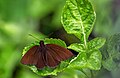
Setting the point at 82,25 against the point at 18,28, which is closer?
the point at 82,25

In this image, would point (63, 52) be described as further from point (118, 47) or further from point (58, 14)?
point (58, 14)

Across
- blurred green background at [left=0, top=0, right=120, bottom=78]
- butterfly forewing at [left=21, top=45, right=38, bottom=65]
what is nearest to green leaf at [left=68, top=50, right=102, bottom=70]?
butterfly forewing at [left=21, top=45, right=38, bottom=65]

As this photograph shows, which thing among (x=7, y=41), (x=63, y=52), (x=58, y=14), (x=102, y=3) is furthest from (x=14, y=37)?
(x=63, y=52)

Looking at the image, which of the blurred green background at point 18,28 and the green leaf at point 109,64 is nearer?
the green leaf at point 109,64

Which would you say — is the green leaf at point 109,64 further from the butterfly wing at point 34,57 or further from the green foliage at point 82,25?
the butterfly wing at point 34,57

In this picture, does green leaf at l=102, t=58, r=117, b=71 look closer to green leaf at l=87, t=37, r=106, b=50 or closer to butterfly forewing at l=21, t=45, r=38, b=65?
green leaf at l=87, t=37, r=106, b=50

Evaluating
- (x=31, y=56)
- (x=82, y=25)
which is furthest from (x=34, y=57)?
(x=82, y=25)

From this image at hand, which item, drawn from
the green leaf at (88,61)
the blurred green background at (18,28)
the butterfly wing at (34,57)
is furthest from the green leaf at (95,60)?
the blurred green background at (18,28)

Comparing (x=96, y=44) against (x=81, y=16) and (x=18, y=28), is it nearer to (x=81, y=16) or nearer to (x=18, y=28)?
(x=81, y=16)
